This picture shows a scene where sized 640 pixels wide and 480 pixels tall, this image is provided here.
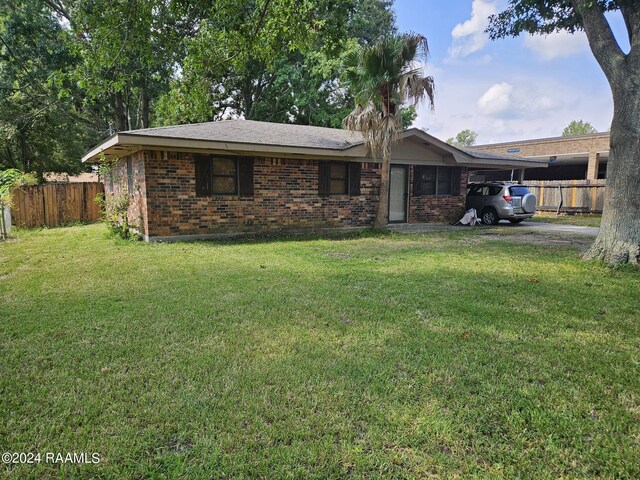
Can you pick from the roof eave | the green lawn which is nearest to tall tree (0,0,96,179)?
the roof eave

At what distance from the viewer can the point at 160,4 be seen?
5.94m

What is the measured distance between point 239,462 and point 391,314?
2631mm

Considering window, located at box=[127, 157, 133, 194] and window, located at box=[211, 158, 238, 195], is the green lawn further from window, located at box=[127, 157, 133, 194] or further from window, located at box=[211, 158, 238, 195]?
window, located at box=[127, 157, 133, 194]

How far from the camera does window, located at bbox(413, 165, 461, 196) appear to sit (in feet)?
44.4

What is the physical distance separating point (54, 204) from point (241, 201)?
7933 millimetres

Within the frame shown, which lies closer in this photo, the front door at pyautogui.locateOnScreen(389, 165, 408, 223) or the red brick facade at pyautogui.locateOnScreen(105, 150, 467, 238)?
the red brick facade at pyautogui.locateOnScreen(105, 150, 467, 238)

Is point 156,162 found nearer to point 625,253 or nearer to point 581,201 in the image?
point 625,253

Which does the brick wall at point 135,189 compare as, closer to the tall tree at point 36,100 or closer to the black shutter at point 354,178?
the tall tree at point 36,100

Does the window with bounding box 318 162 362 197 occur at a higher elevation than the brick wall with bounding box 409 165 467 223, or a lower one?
higher

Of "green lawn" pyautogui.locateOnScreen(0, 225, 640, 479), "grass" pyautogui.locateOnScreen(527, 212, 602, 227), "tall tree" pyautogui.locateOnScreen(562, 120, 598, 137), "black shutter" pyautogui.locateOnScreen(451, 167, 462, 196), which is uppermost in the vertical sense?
"tall tree" pyautogui.locateOnScreen(562, 120, 598, 137)

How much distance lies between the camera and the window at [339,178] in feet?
38.3

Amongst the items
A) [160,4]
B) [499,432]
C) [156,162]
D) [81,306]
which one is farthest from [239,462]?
[156,162]

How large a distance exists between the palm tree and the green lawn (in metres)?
6.03

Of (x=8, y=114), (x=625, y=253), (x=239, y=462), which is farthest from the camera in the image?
(x=8, y=114)
